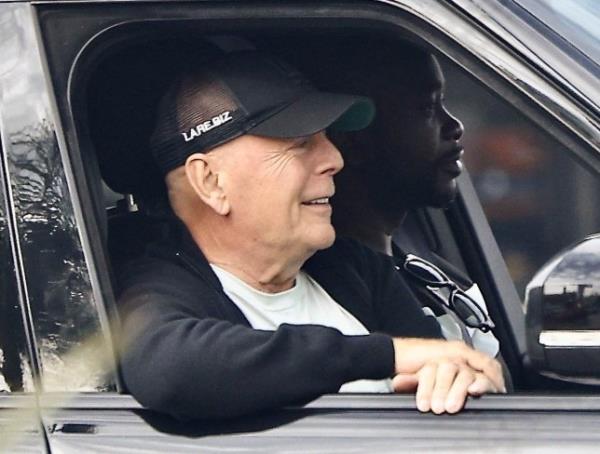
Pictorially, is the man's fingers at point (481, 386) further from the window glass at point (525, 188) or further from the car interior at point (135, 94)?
the window glass at point (525, 188)

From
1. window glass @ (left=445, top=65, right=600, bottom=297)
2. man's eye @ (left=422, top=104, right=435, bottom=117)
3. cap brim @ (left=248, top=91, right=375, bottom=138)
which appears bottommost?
window glass @ (left=445, top=65, right=600, bottom=297)

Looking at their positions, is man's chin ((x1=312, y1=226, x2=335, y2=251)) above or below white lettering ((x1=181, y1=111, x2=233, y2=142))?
below

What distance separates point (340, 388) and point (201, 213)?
539 mm

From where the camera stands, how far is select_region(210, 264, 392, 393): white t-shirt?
2.70 metres

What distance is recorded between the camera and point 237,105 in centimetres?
267

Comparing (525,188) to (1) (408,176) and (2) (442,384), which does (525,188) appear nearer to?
(1) (408,176)

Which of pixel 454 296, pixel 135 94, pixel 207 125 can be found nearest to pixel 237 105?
pixel 207 125

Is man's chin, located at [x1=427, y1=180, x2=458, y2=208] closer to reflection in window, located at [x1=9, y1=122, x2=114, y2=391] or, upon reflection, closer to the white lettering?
the white lettering

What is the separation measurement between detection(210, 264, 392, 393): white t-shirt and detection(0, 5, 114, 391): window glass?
1.22ft

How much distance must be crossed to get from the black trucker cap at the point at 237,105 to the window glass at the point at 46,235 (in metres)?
0.40

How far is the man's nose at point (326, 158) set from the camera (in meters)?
2.79

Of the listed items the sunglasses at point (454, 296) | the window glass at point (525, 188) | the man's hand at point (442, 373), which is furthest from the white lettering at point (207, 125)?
the window glass at point (525, 188)

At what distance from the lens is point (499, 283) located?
3.74 meters

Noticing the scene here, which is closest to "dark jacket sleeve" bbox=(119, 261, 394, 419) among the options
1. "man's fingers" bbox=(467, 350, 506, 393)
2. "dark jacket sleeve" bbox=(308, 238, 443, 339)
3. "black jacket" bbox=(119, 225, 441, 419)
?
"black jacket" bbox=(119, 225, 441, 419)
